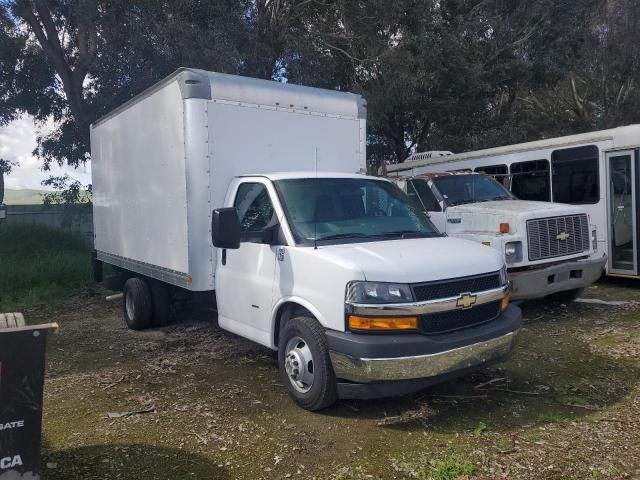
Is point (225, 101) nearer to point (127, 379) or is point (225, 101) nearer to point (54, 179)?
point (127, 379)

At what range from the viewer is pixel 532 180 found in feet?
37.3

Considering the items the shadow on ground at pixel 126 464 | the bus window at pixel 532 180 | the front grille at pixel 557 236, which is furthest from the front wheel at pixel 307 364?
the bus window at pixel 532 180

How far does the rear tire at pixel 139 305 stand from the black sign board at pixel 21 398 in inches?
186

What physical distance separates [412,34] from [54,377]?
12.2 m

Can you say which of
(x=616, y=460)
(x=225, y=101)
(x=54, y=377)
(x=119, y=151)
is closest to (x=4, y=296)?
(x=119, y=151)

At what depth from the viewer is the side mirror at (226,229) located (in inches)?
198

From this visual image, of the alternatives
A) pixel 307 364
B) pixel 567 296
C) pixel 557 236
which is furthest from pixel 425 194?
pixel 307 364

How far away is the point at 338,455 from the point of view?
13.3 feet

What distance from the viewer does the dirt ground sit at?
3.90 m

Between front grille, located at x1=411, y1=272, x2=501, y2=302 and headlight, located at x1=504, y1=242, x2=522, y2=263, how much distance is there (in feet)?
9.74

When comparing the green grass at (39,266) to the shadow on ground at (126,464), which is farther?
the green grass at (39,266)

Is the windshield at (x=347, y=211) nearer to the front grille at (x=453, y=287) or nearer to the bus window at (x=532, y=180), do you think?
the front grille at (x=453, y=287)

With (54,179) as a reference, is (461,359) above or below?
below

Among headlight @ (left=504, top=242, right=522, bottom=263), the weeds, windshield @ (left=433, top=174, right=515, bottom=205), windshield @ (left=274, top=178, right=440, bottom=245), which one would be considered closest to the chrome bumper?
the weeds
